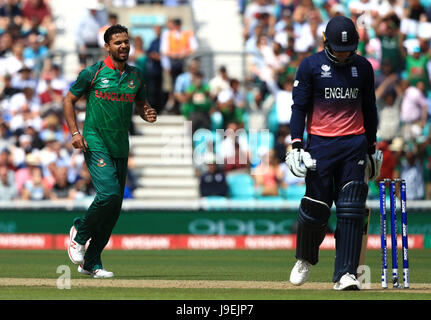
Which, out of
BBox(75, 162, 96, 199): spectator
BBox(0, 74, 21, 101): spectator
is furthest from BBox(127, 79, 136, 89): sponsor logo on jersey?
BBox(0, 74, 21, 101): spectator

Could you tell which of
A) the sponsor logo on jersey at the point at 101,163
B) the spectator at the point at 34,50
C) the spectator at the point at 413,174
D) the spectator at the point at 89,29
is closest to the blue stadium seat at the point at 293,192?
the spectator at the point at 413,174

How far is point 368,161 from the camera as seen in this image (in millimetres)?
9062

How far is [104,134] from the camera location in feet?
33.2

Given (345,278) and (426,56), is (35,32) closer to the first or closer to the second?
(426,56)

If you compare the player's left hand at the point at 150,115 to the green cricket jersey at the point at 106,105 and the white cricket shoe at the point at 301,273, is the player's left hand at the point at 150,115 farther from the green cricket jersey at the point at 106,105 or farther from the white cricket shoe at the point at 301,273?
the white cricket shoe at the point at 301,273

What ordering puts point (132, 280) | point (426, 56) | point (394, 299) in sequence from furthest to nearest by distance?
point (426, 56)
point (132, 280)
point (394, 299)

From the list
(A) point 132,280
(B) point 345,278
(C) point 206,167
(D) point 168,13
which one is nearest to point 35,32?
(D) point 168,13

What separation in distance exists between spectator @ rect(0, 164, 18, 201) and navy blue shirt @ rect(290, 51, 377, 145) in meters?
→ 10.9

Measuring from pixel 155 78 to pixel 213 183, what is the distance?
8.02 feet

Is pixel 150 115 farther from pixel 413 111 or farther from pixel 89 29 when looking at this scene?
pixel 89 29

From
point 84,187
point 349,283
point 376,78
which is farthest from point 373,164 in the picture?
point 376,78

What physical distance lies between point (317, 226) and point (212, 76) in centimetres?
1238

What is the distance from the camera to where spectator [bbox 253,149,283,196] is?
61.8 feet

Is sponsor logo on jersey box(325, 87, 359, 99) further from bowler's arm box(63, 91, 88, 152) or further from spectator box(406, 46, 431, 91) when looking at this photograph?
spectator box(406, 46, 431, 91)
